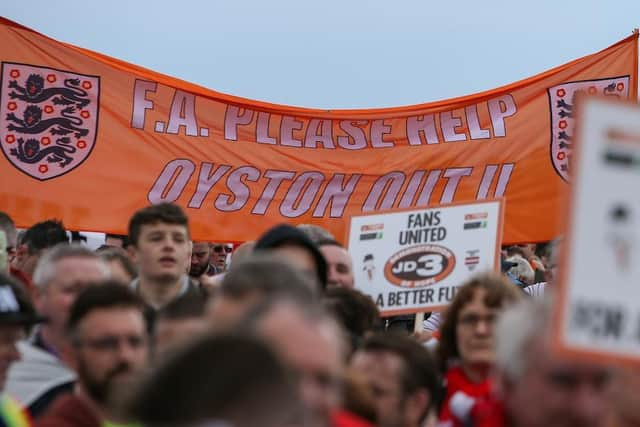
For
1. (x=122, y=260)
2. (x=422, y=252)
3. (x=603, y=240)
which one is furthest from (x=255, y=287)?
(x=422, y=252)

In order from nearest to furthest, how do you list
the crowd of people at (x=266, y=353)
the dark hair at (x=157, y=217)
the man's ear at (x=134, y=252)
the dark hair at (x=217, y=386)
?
1. the dark hair at (x=217, y=386)
2. the crowd of people at (x=266, y=353)
3. the dark hair at (x=157, y=217)
4. the man's ear at (x=134, y=252)

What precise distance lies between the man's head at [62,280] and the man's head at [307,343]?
282 cm

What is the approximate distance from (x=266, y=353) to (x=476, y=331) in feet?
11.5

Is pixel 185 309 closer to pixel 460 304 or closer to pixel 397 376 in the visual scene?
pixel 397 376

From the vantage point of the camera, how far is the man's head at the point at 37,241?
29.0 feet

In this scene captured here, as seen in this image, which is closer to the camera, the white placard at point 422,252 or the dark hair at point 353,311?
the dark hair at point 353,311

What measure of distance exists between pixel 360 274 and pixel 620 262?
508 centimetres

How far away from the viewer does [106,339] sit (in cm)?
497

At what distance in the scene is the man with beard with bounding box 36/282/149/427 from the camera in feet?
15.6

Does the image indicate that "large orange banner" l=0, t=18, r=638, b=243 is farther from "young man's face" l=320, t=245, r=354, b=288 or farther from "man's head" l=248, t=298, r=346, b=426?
"man's head" l=248, t=298, r=346, b=426

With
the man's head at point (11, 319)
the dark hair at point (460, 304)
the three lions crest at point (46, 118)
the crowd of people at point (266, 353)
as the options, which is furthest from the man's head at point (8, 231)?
the dark hair at point (460, 304)

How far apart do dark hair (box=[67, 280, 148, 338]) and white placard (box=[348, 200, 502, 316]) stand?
3.14 m

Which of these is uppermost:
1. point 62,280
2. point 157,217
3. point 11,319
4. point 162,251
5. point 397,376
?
point 157,217

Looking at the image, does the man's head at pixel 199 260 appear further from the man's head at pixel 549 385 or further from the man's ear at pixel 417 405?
the man's head at pixel 549 385
